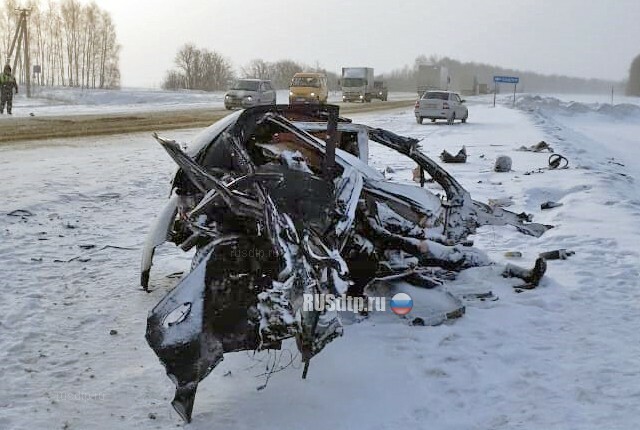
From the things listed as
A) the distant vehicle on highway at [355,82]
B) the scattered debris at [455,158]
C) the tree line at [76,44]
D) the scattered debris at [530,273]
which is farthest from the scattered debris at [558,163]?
the tree line at [76,44]

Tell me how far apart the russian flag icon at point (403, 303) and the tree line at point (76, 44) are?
276 feet

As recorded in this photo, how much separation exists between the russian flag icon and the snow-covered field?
0.19 m

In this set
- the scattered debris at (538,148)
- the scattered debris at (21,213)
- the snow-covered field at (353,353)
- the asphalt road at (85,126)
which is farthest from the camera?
the scattered debris at (538,148)

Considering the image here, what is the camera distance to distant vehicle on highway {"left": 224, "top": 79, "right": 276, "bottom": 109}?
2878 cm

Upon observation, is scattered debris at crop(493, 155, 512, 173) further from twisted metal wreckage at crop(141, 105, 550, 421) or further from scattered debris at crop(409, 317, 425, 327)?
scattered debris at crop(409, 317, 425, 327)

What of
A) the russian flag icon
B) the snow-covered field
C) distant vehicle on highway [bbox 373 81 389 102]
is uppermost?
distant vehicle on highway [bbox 373 81 389 102]

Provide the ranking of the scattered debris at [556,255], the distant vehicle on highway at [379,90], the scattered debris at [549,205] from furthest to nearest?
the distant vehicle on highway at [379,90], the scattered debris at [549,205], the scattered debris at [556,255]

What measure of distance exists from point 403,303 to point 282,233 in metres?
1.74

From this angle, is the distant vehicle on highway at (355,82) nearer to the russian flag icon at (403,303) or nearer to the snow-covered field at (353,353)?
the snow-covered field at (353,353)

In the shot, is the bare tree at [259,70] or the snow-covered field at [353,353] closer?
the snow-covered field at [353,353]

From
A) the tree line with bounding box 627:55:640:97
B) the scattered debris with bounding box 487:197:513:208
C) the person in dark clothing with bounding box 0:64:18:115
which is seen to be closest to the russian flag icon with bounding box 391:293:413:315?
the scattered debris with bounding box 487:197:513:208

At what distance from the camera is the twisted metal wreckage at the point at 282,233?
322 cm

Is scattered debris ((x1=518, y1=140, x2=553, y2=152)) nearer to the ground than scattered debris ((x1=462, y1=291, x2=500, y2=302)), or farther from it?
farther from it

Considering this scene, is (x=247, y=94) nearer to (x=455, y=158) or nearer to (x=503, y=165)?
(x=455, y=158)
